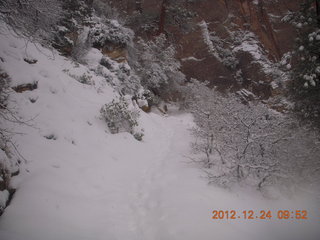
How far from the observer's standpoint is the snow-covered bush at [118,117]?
8578 mm

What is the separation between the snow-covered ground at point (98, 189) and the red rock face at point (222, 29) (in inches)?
504

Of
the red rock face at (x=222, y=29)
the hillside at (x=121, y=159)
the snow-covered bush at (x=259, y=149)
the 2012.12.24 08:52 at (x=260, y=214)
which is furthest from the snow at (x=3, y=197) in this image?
the red rock face at (x=222, y=29)

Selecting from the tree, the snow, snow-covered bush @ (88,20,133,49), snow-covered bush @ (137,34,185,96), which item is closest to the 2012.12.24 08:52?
the tree

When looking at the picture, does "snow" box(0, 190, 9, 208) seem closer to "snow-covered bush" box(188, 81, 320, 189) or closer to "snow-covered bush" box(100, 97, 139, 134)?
"snow-covered bush" box(100, 97, 139, 134)

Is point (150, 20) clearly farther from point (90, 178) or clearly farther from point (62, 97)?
point (90, 178)

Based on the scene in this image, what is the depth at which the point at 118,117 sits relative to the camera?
8.82 meters

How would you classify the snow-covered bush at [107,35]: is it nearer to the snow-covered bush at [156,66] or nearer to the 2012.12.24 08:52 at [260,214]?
the snow-covered bush at [156,66]

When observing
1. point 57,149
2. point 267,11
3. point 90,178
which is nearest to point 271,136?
point 90,178

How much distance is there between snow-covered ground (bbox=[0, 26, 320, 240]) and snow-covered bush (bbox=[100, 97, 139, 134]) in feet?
1.01

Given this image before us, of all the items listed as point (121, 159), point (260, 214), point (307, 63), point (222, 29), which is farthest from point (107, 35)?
A: point (260, 214)

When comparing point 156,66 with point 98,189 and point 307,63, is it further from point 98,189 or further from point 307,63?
point 98,189

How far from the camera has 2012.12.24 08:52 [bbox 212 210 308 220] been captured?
4785 mm

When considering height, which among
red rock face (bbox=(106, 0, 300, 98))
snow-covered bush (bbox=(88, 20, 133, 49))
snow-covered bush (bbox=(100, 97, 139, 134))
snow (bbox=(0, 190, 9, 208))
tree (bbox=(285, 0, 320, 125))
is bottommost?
snow (bbox=(0, 190, 9, 208))

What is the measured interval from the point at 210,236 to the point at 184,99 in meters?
14.2
